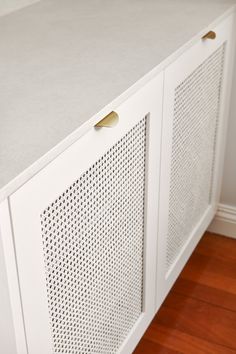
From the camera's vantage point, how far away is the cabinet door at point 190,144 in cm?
136

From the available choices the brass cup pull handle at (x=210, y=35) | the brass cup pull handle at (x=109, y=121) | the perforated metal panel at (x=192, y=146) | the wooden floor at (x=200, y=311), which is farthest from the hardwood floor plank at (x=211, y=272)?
the brass cup pull handle at (x=109, y=121)

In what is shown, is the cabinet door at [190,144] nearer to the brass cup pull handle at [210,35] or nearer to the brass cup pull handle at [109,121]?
the brass cup pull handle at [210,35]

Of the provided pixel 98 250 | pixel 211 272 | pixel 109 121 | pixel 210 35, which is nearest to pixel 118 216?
pixel 98 250

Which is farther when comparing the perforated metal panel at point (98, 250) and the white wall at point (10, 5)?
the white wall at point (10, 5)

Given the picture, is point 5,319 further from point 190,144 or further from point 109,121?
point 190,144

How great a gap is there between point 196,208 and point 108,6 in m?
0.67

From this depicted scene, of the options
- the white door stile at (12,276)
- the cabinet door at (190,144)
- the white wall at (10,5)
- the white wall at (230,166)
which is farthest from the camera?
the white wall at (230,166)

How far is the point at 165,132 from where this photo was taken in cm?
132

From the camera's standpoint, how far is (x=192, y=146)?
1577 millimetres

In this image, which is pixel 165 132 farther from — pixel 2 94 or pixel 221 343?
pixel 221 343

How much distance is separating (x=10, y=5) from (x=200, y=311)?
3.56 ft

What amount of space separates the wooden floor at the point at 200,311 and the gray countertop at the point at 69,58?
865mm

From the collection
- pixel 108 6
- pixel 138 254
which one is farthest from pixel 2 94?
pixel 108 6

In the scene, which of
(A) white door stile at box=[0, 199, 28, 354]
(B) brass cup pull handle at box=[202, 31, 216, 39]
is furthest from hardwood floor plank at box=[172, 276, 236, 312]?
(A) white door stile at box=[0, 199, 28, 354]
